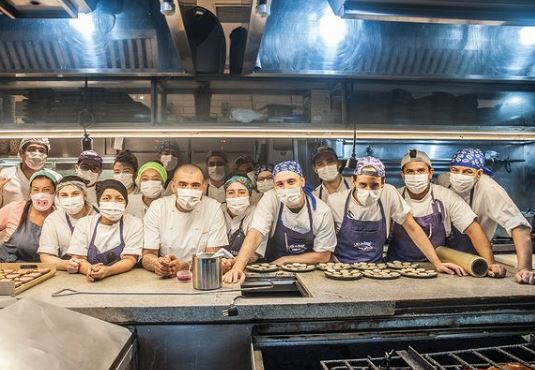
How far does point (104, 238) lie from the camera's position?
2.63m

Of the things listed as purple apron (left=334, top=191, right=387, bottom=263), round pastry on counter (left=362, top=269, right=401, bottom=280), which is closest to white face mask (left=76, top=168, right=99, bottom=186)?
purple apron (left=334, top=191, right=387, bottom=263)

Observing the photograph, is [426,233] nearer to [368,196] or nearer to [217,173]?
[368,196]

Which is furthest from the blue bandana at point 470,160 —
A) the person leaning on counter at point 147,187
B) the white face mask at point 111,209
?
the white face mask at point 111,209

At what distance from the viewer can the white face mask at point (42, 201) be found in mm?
A: 2852

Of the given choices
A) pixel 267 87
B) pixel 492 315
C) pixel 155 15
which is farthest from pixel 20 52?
pixel 492 315

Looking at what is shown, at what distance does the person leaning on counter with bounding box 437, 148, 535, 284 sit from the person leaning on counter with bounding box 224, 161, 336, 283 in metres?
1.13

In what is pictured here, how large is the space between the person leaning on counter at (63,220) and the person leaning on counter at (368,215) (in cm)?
203

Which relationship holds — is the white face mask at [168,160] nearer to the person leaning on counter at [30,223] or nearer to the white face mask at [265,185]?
the white face mask at [265,185]

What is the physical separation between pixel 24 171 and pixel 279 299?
304 cm

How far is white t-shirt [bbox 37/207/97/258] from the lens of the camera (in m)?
2.69

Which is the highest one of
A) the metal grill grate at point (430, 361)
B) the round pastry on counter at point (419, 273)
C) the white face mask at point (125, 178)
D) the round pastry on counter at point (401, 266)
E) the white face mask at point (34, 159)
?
the white face mask at point (34, 159)

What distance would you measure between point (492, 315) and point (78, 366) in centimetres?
195

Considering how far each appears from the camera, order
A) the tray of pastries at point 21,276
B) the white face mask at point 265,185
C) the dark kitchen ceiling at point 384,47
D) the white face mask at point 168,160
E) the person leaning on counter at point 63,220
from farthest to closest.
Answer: the white face mask at point 168,160, the white face mask at point 265,185, the dark kitchen ceiling at point 384,47, the person leaning on counter at point 63,220, the tray of pastries at point 21,276

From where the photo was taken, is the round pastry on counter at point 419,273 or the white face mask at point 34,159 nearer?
the round pastry on counter at point 419,273
